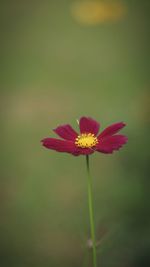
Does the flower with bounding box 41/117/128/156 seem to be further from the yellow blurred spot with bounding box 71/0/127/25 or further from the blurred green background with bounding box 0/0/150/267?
the yellow blurred spot with bounding box 71/0/127/25

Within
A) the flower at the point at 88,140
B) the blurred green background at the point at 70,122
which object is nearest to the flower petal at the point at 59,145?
the flower at the point at 88,140

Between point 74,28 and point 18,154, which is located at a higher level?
point 74,28

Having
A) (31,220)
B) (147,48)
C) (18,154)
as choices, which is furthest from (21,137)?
(147,48)

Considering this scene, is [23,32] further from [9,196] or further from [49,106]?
[9,196]

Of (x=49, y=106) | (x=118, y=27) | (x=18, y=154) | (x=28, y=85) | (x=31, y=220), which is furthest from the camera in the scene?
(x=118, y=27)

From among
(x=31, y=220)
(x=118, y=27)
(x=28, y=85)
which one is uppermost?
(x=118, y=27)

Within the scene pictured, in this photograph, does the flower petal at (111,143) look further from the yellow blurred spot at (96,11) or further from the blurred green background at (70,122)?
the yellow blurred spot at (96,11)
